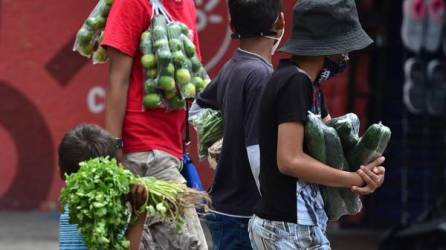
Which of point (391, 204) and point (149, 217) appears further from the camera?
point (391, 204)

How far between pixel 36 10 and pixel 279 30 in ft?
19.7

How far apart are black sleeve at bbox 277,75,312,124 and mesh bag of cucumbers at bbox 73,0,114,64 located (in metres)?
1.55

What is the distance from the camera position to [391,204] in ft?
40.2

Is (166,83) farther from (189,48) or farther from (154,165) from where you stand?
(154,165)

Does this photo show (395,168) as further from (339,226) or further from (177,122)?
(177,122)

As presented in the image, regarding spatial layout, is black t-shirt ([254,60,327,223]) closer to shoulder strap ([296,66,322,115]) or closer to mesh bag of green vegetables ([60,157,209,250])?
shoulder strap ([296,66,322,115])

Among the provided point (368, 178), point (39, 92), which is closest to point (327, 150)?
point (368, 178)

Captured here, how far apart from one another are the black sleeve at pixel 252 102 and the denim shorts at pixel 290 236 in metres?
0.52

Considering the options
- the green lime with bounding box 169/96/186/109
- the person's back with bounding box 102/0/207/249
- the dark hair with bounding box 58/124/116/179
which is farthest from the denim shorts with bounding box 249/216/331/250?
the green lime with bounding box 169/96/186/109

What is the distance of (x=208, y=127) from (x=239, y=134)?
1.22 feet

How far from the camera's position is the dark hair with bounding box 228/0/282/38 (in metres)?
5.13

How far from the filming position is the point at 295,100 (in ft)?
14.5

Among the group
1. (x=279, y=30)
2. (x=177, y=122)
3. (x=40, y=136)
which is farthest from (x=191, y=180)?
(x=40, y=136)

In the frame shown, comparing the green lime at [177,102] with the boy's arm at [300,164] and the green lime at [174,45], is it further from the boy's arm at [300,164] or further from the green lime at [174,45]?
the boy's arm at [300,164]
